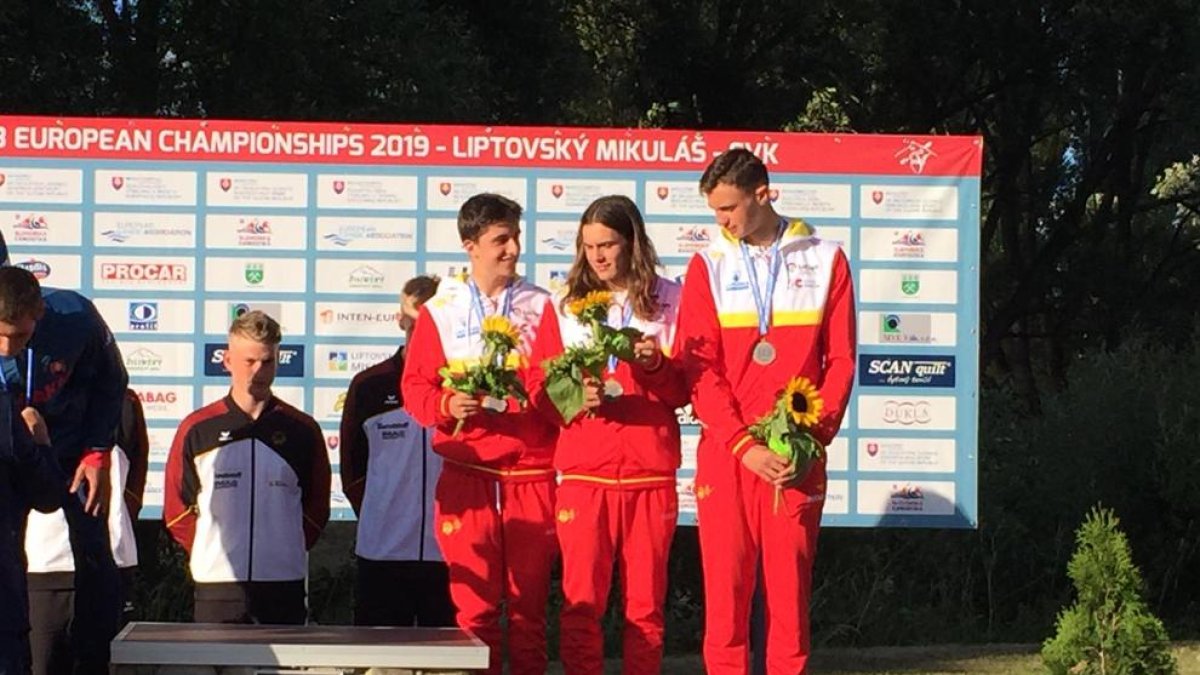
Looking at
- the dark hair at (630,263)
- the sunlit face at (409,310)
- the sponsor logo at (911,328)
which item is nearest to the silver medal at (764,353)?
the dark hair at (630,263)

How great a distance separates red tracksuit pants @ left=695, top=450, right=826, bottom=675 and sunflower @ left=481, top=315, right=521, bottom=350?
31.0 inches

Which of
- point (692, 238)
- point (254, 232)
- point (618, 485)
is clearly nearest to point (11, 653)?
point (618, 485)

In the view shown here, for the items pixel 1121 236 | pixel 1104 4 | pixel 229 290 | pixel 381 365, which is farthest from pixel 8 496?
pixel 1121 236

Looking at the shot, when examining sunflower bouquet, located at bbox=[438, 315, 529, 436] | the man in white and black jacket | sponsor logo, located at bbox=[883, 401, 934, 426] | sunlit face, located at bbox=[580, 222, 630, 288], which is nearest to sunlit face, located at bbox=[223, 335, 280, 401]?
the man in white and black jacket

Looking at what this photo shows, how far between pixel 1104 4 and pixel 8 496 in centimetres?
2232

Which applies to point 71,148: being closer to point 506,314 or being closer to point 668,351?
point 506,314

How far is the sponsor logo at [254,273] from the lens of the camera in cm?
945

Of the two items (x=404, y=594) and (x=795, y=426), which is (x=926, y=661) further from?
(x=795, y=426)

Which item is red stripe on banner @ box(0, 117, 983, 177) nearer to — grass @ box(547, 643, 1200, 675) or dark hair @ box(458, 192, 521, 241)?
Result: dark hair @ box(458, 192, 521, 241)

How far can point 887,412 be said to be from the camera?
31.1 ft

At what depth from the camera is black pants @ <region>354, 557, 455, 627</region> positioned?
7695 millimetres

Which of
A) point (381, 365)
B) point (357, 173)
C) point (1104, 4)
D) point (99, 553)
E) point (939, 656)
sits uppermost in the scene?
point (1104, 4)

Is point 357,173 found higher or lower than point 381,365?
higher

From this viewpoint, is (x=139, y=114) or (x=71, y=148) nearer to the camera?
(x=71, y=148)
